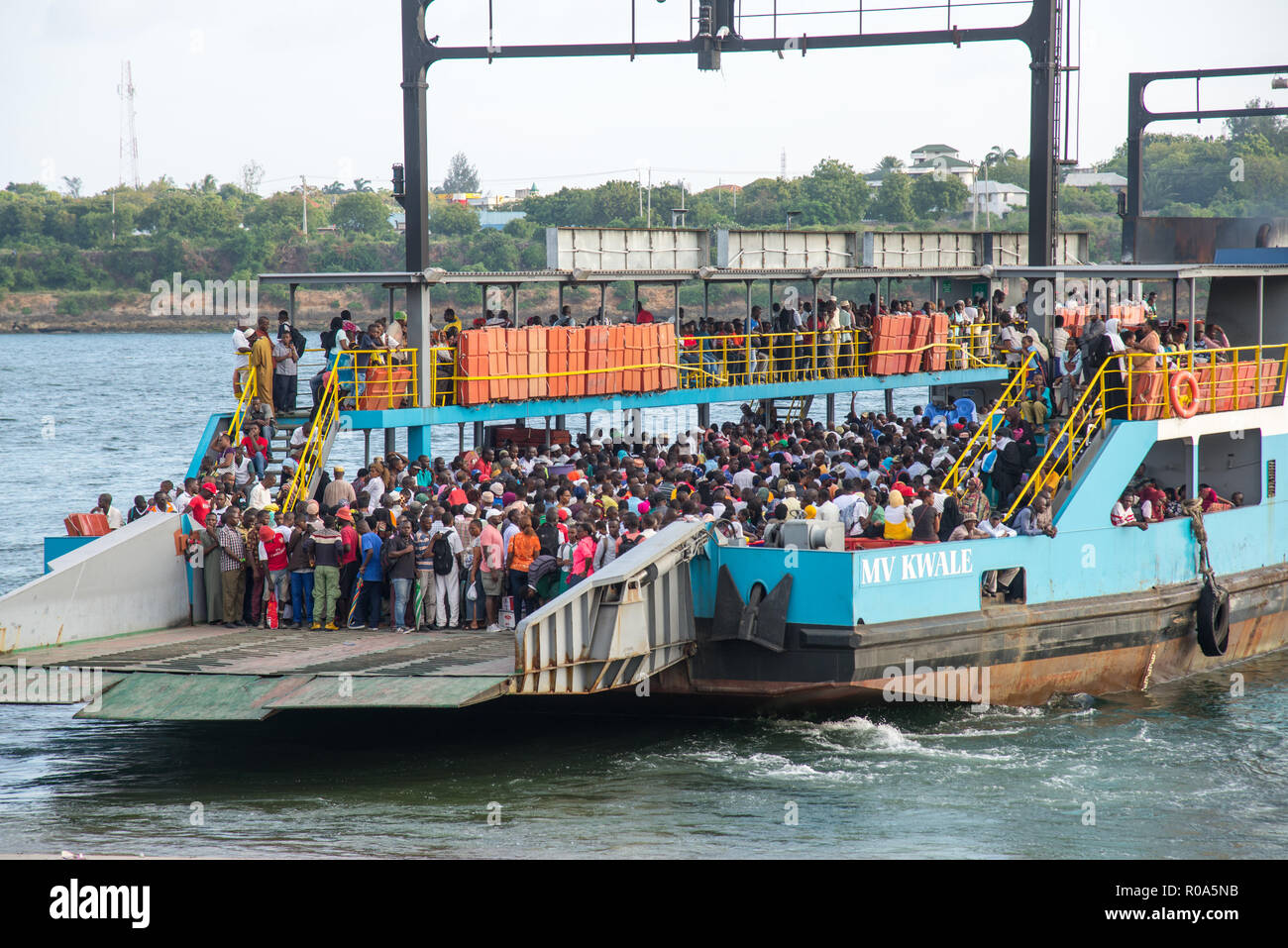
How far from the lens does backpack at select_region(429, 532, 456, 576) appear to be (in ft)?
52.9

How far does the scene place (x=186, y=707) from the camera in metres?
13.6

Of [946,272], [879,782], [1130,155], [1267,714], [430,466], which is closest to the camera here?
[879,782]

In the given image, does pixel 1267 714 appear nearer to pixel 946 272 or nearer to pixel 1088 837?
pixel 1088 837

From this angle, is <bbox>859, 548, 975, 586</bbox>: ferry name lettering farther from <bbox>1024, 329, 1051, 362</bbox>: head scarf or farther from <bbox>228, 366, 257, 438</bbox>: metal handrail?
<bbox>228, 366, 257, 438</bbox>: metal handrail

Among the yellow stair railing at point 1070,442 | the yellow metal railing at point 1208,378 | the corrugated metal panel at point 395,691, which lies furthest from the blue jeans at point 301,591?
the yellow metal railing at point 1208,378

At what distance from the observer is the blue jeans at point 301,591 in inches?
659

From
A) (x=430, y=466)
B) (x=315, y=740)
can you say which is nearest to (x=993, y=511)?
(x=430, y=466)

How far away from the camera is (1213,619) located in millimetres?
18438

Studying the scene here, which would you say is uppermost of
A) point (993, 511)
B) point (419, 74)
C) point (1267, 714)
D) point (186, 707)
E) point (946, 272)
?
point (419, 74)

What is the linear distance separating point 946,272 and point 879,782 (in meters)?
16.0

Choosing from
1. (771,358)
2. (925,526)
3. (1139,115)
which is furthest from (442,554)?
(1139,115)

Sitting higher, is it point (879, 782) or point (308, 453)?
point (308, 453)

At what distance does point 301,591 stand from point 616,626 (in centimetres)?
417

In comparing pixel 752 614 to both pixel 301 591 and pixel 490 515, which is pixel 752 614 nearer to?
pixel 490 515
